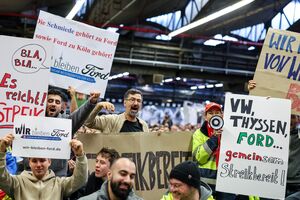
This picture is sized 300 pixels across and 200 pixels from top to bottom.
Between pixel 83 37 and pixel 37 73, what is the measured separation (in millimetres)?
1111

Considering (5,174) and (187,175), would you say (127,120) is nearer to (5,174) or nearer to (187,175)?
(187,175)

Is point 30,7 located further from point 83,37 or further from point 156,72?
point 83,37

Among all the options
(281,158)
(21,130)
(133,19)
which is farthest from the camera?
(133,19)

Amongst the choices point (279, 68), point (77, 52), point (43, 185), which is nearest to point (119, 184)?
point (43, 185)

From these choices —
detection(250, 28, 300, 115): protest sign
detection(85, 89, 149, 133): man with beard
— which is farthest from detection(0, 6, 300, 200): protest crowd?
Answer: detection(250, 28, 300, 115): protest sign

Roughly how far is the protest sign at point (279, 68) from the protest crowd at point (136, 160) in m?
0.13

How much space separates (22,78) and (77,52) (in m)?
1.07

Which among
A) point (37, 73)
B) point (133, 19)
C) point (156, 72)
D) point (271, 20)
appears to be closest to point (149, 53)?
point (156, 72)

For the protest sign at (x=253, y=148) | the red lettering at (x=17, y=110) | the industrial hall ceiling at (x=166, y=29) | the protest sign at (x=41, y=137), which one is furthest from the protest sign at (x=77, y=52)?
the industrial hall ceiling at (x=166, y=29)

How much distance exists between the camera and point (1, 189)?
3.51 m

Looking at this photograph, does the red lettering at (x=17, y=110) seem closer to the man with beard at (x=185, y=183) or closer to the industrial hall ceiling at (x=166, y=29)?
the man with beard at (x=185, y=183)

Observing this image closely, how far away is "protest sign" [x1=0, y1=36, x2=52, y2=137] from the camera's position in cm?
382

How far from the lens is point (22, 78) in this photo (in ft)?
12.8

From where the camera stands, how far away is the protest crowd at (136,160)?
3.43 m
